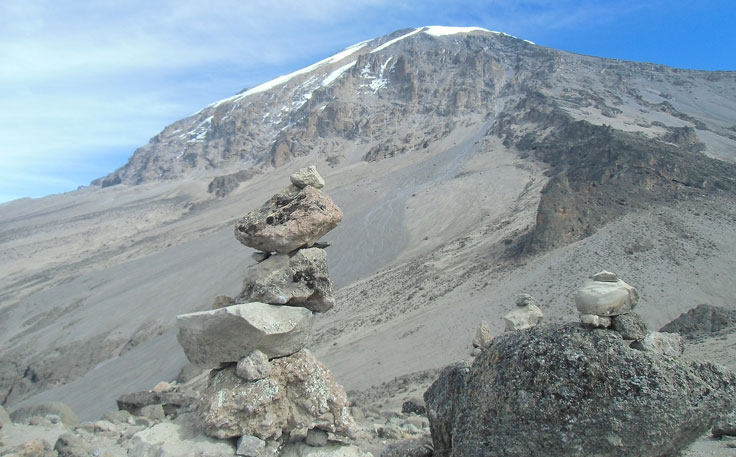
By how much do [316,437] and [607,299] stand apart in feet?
12.0

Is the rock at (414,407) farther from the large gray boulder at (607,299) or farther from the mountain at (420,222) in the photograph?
the large gray boulder at (607,299)

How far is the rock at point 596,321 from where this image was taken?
3898mm

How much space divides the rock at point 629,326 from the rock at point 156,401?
9127 millimetres

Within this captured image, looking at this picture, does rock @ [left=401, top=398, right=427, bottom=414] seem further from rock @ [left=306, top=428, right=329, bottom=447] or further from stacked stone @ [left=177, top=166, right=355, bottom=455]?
rock @ [left=306, top=428, right=329, bottom=447]

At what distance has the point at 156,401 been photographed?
10727 mm

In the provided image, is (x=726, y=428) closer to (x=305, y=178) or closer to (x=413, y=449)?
(x=413, y=449)

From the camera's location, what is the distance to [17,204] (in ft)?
402

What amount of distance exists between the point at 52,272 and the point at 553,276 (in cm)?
5651

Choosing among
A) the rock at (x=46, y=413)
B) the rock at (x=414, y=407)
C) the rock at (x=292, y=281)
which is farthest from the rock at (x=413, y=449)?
the rock at (x=46, y=413)

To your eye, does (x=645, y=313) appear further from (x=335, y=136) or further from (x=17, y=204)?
(x=17, y=204)

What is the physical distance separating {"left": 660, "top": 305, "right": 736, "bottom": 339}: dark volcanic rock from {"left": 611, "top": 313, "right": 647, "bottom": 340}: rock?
10796 mm

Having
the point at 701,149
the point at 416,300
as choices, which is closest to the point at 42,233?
the point at 416,300

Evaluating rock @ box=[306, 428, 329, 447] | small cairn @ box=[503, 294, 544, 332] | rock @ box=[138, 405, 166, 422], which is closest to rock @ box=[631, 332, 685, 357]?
rock @ box=[306, 428, 329, 447]

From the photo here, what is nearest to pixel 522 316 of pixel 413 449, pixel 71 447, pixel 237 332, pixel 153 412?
pixel 413 449
